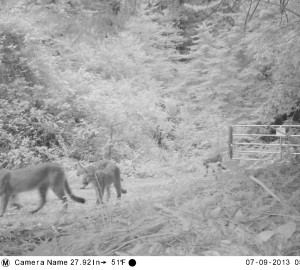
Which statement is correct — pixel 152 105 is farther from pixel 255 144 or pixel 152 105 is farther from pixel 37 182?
pixel 37 182

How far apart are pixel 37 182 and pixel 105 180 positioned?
2.22 ft

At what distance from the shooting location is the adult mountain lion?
4.20m

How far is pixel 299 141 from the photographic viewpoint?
5.67 m

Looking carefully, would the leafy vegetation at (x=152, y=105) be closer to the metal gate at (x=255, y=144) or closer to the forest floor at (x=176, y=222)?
the forest floor at (x=176, y=222)

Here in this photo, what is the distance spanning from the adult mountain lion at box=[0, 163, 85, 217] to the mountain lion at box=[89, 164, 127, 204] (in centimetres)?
18

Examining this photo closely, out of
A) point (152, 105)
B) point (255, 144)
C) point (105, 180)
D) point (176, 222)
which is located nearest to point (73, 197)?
point (105, 180)

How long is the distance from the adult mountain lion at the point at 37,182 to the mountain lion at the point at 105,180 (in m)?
0.18

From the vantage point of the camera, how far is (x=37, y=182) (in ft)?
14.3
